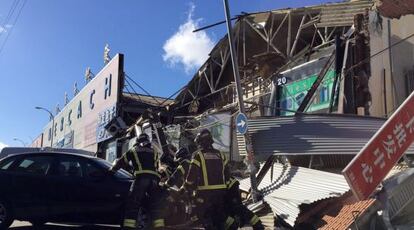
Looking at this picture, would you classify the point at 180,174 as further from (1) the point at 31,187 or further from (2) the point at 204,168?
(1) the point at 31,187

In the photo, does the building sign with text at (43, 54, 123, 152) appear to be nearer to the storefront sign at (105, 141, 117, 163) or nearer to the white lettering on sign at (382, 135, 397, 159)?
the storefront sign at (105, 141, 117, 163)

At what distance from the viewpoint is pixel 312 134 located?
10586 mm

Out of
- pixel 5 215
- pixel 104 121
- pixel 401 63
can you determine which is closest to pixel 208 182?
pixel 5 215

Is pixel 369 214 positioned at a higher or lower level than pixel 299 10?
lower

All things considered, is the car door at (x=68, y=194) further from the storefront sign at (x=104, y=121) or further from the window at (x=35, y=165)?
the storefront sign at (x=104, y=121)

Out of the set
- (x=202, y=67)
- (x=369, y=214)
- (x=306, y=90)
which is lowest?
(x=369, y=214)

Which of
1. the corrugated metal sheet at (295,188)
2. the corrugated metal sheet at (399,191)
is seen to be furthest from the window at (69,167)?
the corrugated metal sheet at (399,191)

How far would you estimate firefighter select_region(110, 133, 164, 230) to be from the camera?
27.4 feet

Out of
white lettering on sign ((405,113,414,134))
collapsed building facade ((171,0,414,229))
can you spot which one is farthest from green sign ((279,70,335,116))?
white lettering on sign ((405,113,414,134))

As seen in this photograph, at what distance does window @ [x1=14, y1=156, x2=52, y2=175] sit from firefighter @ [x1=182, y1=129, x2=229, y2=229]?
3.20m

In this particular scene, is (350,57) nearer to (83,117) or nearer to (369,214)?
(369,214)

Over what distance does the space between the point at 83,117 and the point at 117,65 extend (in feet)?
35.6

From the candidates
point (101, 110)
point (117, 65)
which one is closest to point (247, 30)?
point (117, 65)

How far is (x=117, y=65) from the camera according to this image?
86.5 ft
